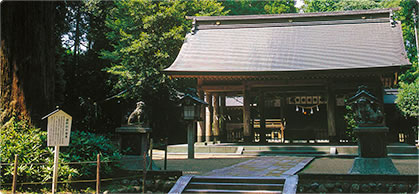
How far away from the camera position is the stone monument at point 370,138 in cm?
728

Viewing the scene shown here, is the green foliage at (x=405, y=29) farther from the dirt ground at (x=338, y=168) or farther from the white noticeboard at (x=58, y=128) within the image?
the white noticeboard at (x=58, y=128)

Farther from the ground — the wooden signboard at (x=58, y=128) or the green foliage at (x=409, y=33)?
the green foliage at (x=409, y=33)

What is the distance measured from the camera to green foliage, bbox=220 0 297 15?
90.8 feet

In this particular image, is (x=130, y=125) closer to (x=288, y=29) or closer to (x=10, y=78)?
(x=10, y=78)

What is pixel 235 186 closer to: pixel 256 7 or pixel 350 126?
pixel 350 126

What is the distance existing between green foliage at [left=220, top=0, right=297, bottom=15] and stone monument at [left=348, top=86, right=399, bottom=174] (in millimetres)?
21160

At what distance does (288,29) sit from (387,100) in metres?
6.69

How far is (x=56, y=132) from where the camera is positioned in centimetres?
564

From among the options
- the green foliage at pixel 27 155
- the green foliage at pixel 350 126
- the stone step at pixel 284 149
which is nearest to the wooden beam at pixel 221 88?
the stone step at pixel 284 149

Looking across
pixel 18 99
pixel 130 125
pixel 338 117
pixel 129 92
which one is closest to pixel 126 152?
pixel 130 125

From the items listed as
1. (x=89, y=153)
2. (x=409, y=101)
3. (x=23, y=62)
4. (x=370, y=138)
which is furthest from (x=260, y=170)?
(x=409, y=101)

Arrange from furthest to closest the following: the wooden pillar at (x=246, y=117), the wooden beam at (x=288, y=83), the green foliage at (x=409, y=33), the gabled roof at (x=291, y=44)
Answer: the green foliage at (x=409, y=33)
the wooden pillar at (x=246, y=117)
the wooden beam at (x=288, y=83)
the gabled roof at (x=291, y=44)

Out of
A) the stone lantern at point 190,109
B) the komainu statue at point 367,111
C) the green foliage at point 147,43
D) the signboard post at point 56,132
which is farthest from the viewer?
the green foliage at point 147,43

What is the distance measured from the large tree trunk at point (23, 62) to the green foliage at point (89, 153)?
3.42 ft
